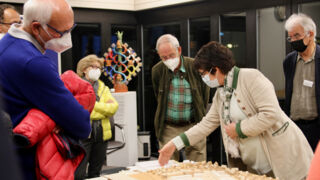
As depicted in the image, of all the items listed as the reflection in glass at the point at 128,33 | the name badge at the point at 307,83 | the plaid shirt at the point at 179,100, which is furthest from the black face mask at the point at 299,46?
the reflection in glass at the point at 128,33

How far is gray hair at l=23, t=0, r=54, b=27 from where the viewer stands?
4.67ft

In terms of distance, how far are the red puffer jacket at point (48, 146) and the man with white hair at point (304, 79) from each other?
8.18ft

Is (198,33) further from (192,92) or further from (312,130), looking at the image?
(312,130)

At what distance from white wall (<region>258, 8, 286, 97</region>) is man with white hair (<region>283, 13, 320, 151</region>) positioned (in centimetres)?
108

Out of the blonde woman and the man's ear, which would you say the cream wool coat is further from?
the blonde woman

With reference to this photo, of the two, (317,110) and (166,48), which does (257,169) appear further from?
(166,48)

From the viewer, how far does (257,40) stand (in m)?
4.98

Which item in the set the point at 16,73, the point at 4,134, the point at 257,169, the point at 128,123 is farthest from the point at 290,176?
the point at 128,123

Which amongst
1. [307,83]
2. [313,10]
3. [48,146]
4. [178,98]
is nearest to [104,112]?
[178,98]

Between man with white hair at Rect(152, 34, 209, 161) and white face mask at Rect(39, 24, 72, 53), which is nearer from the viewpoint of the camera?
white face mask at Rect(39, 24, 72, 53)

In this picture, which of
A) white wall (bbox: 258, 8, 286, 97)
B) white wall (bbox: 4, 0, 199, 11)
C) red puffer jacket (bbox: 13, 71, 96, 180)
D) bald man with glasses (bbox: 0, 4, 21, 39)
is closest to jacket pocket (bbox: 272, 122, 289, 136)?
→ red puffer jacket (bbox: 13, 71, 96, 180)

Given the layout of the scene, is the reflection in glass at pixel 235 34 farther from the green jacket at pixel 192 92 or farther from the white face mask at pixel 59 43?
the white face mask at pixel 59 43

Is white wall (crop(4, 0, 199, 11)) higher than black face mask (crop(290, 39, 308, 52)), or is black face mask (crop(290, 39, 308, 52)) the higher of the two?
white wall (crop(4, 0, 199, 11))

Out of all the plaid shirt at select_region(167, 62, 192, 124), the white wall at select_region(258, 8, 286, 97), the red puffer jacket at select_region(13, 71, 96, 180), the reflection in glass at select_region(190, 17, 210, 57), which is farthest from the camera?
the reflection in glass at select_region(190, 17, 210, 57)
